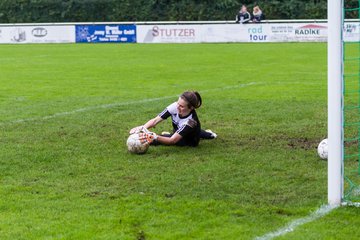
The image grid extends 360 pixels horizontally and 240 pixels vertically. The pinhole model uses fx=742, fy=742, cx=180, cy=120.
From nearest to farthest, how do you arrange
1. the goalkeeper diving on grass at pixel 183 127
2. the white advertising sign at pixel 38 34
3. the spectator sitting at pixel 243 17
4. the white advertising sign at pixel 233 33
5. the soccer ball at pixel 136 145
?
1. the soccer ball at pixel 136 145
2. the goalkeeper diving on grass at pixel 183 127
3. the white advertising sign at pixel 233 33
4. the spectator sitting at pixel 243 17
5. the white advertising sign at pixel 38 34

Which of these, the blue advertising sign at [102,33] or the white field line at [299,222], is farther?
the blue advertising sign at [102,33]

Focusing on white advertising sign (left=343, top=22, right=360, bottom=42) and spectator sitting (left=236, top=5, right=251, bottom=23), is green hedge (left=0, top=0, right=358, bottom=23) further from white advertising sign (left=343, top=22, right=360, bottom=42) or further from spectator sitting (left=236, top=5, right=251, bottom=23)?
white advertising sign (left=343, top=22, right=360, bottom=42)

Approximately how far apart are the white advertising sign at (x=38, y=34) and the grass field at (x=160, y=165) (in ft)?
70.5

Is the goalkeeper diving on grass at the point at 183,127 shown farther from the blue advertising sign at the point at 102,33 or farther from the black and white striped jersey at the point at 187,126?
the blue advertising sign at the point at 102,33

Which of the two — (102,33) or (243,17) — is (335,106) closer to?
(243,17)

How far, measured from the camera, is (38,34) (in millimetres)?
39375

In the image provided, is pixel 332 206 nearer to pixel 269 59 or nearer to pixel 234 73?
pixel 234 73

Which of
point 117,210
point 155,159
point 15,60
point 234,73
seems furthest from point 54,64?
point 117,210

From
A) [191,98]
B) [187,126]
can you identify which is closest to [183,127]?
[187,126]

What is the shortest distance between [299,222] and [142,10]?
41800 millimetres

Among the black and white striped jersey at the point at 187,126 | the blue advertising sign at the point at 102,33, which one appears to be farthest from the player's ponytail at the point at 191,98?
the blue advertising sign at the point at 102,33

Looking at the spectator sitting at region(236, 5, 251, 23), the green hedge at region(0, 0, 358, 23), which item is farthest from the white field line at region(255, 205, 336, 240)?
the green hedge at region(0, 0, 358, 23)

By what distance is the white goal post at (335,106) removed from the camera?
6.27m

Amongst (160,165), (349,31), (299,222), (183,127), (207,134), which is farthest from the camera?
(349,31)
